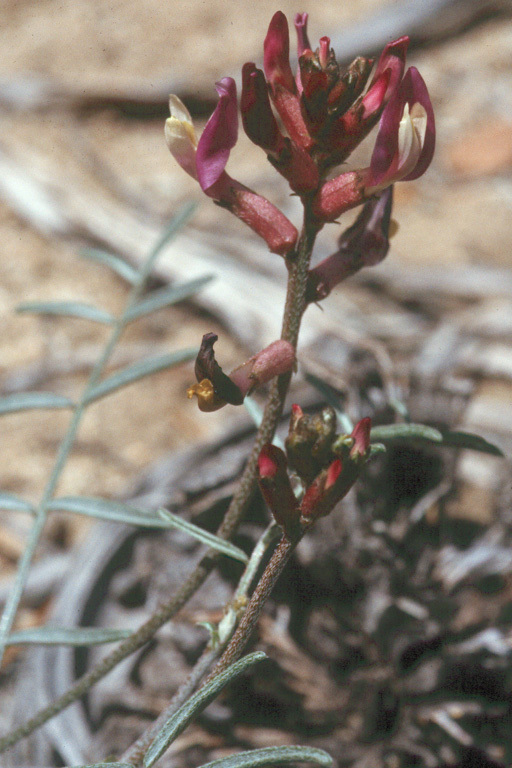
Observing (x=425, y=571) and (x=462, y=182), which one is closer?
(x=425, y=571)

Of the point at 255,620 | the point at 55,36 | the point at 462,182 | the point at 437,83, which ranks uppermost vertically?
the point at 55,36

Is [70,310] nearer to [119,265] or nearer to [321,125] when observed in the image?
[119,265]

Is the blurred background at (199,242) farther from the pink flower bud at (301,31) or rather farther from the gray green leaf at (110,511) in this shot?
the pink flower bud at (301,31)

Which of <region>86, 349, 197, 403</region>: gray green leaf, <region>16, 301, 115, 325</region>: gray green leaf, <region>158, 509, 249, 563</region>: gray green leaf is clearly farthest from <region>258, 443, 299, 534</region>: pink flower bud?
<region>16, 301, 115, 325</region>: gray green leaf

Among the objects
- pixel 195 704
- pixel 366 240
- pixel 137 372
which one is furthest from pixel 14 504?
pixel 366 240

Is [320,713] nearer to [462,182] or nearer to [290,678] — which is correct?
[290,678]

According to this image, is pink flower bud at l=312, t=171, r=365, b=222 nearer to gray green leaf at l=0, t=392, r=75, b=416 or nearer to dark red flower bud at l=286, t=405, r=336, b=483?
dark red flower bud at l=286, t=405, r=336, b=483

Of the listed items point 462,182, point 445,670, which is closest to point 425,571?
point 445,670
